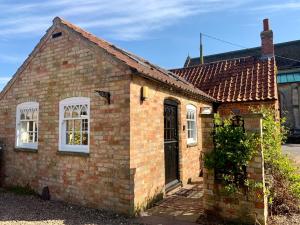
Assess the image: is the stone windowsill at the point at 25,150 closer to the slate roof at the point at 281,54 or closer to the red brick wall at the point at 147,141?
the red brick wall at the point at 147,141

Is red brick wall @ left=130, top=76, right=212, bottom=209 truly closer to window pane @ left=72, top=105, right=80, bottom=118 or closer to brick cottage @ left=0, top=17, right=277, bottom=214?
brick cottage @ left=0, top=17, right=277, bottom=214

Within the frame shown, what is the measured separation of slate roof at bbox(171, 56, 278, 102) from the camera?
38.5 ft

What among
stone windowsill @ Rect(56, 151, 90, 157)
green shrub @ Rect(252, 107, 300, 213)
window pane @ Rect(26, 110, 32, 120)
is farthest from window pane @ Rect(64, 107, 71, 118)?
green shrub @ Rect(252, 107, 300, 213)

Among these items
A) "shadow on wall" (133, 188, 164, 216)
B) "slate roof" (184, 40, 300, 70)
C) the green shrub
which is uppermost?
"slate roof" (184, 40, 300, 70)

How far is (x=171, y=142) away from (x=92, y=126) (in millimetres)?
2797

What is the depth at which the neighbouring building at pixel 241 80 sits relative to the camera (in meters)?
11.5

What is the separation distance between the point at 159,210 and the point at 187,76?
1082cm

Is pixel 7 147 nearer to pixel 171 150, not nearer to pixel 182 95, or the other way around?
pixel 171 150

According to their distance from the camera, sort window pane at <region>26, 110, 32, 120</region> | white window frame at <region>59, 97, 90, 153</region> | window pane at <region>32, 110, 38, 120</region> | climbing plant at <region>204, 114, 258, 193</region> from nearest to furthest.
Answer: climbing plant at <region>204, 114, 258, 193</region>
white window frame at <region>59, 97, 90, 153</region>
window pane at <region>32, 110, 38, 120</region>
window pane at <region>26, 110, 32, 120</region>

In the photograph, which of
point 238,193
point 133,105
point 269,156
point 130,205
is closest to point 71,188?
point 130,205

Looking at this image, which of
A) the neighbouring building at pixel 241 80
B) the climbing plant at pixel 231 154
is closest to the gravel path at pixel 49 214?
the climbing plant at pixel 231 154

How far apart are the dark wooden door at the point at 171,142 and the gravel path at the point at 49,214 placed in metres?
2.61

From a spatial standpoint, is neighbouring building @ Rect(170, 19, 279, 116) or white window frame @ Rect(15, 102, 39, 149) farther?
neighbouring building @ Rect(170, 19, 279, 116)

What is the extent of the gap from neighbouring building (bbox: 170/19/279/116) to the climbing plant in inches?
191
